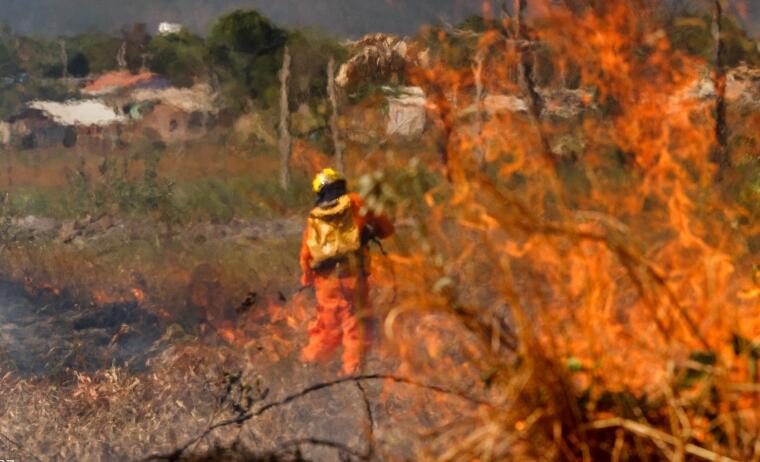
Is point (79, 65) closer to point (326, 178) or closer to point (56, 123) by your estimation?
point (56, 123)

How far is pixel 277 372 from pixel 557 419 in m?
4.00

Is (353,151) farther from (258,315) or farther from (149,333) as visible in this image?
(149,333)

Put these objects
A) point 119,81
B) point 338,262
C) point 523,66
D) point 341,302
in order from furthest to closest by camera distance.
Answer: point 119,81, point 523,66, point 341,302, point 338,262

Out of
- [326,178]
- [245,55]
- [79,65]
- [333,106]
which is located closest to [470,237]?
[326,178]

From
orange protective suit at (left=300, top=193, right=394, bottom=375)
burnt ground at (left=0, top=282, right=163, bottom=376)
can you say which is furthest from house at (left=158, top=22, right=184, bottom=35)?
orange protective suit at (left=300, top=193, right=394, bottom=375)

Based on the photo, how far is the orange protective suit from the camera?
4980mm

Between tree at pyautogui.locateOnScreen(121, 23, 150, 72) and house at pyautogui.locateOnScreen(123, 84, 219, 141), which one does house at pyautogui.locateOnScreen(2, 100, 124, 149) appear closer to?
house at pyautogui.locateOnScreen(123, 84, 219, 141)

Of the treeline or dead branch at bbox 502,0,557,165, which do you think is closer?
dead branch at bbox 502,0,557,165

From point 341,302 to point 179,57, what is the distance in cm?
256

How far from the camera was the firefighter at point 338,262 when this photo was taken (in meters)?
4.89

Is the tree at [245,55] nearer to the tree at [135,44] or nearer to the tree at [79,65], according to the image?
the tree at [135,44]

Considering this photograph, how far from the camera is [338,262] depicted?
5.10 metres

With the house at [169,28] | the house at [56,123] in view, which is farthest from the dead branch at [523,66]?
the house at [56,123]

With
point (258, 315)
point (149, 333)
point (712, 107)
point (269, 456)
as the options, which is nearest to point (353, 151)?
point (258, 315)
